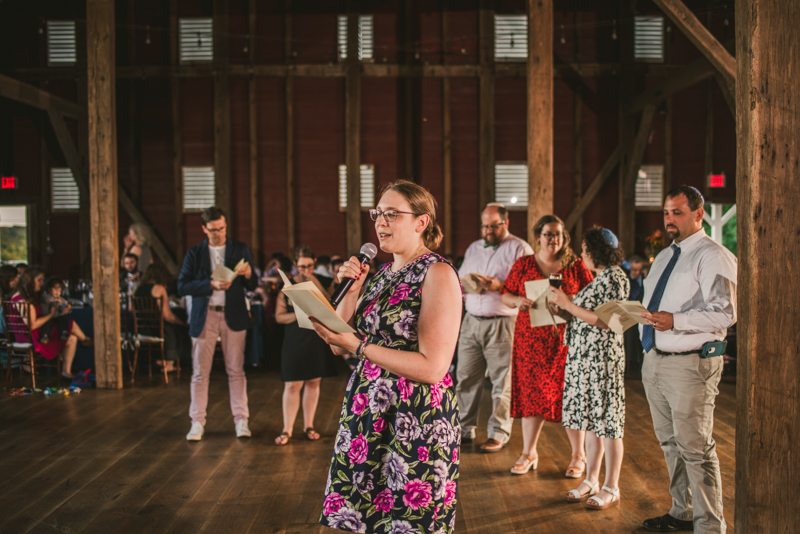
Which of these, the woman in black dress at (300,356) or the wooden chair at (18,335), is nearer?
the woman in black dress at (300,356)

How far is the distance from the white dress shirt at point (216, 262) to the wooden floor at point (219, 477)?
3.53 ft

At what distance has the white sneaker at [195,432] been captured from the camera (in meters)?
4.67

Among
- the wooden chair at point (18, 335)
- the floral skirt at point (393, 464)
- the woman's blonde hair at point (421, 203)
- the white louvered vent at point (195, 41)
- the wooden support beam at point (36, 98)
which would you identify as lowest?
the wooden chair at point (18, 335)

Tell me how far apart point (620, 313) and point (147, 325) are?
5689 mm

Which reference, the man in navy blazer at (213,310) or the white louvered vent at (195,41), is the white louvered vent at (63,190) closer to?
the white louvered vent at (195,41)

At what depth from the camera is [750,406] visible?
2.21 meters

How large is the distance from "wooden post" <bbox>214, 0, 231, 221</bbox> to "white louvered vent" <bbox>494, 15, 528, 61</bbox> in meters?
4.73

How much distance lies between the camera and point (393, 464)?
1.86 meters

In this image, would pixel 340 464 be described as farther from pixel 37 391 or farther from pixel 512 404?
pixel 37 391

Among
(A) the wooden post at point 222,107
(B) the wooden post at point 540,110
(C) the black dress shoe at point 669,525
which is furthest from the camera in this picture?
(A) the wooden post at point 222,107

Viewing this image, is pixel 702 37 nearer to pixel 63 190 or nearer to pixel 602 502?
pixel 602 502

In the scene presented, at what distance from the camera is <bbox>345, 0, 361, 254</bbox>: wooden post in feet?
34.3

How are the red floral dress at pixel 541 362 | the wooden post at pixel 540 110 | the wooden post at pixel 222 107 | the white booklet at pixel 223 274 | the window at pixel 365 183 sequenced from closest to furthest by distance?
the red floral dress at pixel 541 362 < the white booklet at pixel 223 274 < the wooden post at pixel 540 110 < the wooden post at pixel 222 107 < the window at pixel 365 183

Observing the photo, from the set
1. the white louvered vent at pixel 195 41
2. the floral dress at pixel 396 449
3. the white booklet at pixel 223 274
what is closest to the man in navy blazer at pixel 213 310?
the white booklet at pixel 223 274
